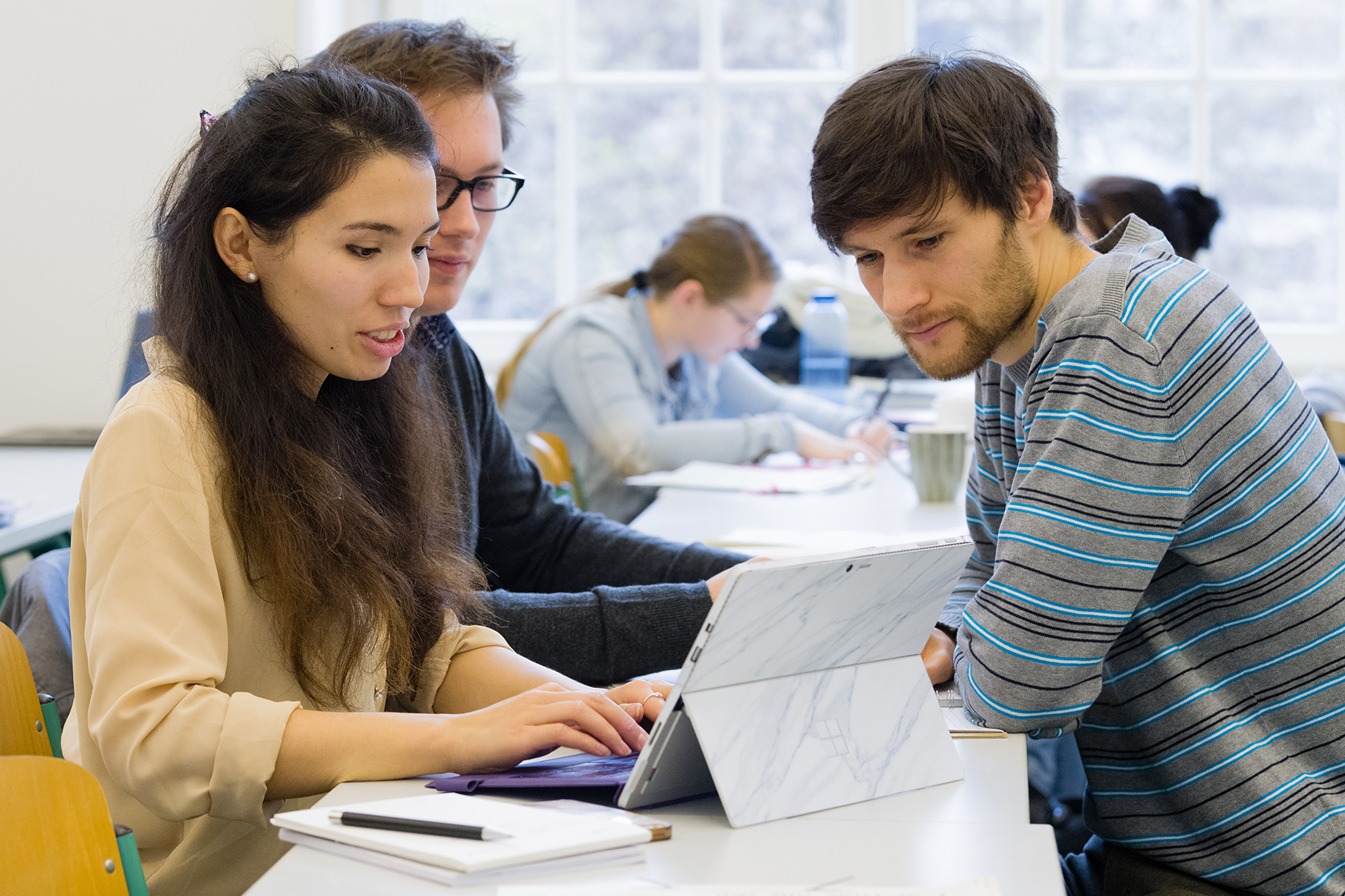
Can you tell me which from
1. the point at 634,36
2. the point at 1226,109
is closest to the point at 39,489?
the point at 634,36

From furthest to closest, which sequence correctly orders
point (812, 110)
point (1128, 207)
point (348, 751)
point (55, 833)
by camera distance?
point (812, 110), point (1128, 207), point (348, 751), point (55, 833)

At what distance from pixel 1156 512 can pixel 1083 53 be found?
3.38m

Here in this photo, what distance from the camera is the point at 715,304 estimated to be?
2.88 meters

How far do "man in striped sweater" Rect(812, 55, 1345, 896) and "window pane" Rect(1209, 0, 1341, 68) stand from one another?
10.5 ft

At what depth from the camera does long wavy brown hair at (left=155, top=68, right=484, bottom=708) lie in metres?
1.00

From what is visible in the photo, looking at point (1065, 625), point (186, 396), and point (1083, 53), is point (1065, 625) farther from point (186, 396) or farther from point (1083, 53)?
point (1083, 53)

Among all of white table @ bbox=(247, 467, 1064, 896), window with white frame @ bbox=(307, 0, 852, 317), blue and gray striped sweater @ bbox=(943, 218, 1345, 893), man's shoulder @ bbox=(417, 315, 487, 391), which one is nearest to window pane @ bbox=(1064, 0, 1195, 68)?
window with white frame @ bbox=(307, 0, 852, 317)

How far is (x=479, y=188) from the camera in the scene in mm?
1471

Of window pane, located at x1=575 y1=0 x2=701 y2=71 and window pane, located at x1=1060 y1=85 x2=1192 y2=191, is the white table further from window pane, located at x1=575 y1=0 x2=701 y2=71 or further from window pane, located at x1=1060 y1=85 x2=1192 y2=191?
window pane, located at x1=575 y1=0 x2=701 y2=71

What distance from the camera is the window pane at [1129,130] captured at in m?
3.90

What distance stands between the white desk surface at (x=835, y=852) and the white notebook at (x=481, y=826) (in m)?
0.02

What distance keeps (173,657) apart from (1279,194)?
3.95 meters

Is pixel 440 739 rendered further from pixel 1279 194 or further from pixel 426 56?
pixel 1279 194

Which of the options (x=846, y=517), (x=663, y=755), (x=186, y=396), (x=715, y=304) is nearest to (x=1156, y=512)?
(x=663, y=755)
